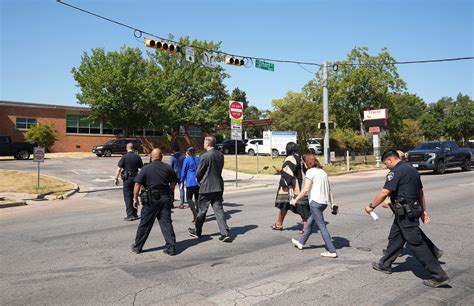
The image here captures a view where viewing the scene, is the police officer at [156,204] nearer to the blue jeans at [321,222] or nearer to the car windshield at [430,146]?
the blue jeans at [321,222]

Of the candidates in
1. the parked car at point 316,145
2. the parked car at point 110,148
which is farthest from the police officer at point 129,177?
the parked car at point 316,145

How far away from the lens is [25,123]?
40281mm

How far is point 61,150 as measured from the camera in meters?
42.4

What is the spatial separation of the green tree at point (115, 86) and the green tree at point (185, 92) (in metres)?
1.76

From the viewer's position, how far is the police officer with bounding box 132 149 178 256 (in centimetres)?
650

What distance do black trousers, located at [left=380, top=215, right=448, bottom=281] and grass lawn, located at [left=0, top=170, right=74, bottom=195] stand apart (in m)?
13.1

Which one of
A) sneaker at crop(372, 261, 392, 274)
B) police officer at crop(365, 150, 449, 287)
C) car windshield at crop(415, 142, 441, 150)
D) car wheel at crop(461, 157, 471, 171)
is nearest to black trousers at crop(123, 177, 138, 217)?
sneaker at crop(372, 261, 392, 274)

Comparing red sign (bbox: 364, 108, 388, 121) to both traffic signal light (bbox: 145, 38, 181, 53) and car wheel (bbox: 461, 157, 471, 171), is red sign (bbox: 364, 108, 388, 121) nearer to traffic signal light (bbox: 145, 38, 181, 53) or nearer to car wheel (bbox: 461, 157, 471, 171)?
car wheel (bbox: 461, 157, 471, 171)

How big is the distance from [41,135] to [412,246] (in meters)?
38.1

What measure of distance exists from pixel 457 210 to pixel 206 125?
39250mm

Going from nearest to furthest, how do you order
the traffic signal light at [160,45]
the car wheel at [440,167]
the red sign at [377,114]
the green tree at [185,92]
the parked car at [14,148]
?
the traffic signal light at [160,45]
the car wheel at [440,167]
the parked car at [14,148]
the red sign at [377,114]
the green tree at [185,92]

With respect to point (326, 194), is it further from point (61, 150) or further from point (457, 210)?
point (61, 150)

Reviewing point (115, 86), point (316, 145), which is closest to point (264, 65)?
point (316, 145)

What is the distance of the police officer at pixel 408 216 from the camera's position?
16.2 feet
